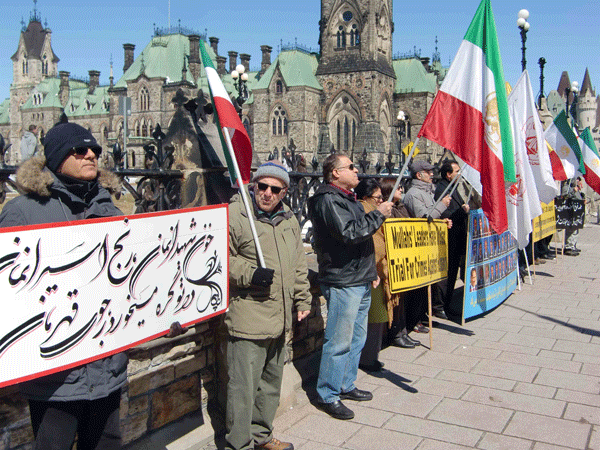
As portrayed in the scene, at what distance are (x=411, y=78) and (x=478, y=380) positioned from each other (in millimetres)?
57494

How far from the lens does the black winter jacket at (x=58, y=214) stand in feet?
7.95

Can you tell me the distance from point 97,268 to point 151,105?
67173 mm

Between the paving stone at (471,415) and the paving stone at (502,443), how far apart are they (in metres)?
0.11

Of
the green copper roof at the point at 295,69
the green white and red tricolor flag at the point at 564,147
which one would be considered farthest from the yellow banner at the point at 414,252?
the green copper roof at the point at 295,69

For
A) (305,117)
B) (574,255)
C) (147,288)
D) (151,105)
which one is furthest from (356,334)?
(151,105)

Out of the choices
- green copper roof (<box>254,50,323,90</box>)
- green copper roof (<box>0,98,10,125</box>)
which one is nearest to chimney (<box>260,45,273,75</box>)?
green copper roof (<box>254,50,323,90</box>)

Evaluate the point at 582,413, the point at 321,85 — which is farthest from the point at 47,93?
the point at 582,413

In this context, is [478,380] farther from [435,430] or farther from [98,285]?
[98,285]

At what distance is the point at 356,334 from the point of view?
457 cm

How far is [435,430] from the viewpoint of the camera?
161 inches

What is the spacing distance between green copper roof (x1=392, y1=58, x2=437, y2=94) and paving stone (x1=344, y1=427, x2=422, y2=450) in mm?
57142

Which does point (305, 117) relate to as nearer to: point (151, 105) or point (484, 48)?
point (151, 105)

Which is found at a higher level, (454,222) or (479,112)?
(479,112)

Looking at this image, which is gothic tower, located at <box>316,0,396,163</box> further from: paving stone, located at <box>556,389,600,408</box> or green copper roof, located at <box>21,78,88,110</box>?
paving stone, located at <box>556,389,600,408</box>
